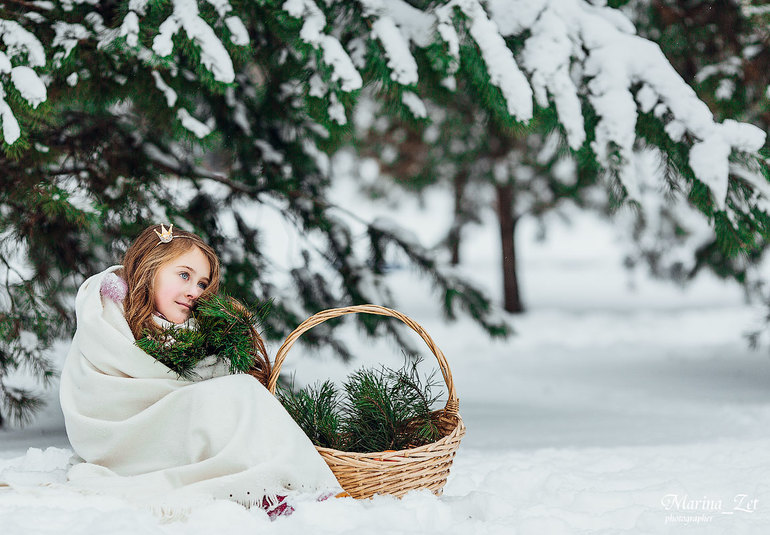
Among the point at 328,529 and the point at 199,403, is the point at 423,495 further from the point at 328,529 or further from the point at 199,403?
the point at 199,403

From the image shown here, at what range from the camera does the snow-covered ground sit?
75.0 inches

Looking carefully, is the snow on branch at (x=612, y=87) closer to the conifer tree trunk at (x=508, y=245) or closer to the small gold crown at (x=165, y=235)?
the small gold crown at (x=165, y=235)

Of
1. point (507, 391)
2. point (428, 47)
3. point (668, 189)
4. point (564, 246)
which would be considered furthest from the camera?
point (564, 246)

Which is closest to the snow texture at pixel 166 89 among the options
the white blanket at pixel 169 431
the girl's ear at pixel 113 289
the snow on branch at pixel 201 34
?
the snow on branch at pixel 201 34

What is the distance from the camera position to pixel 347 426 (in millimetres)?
2426

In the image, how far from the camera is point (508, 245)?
30.7 ft

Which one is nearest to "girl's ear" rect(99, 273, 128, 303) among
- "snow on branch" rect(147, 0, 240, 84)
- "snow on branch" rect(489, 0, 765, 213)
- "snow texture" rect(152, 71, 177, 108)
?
"snow on branch" rect(147, 0, 240, 84)

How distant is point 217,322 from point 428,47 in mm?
1235

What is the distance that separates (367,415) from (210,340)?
1.98 feet

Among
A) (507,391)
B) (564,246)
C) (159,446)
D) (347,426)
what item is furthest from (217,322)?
(564,246)

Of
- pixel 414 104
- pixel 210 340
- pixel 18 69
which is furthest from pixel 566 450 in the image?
pixel 18 69

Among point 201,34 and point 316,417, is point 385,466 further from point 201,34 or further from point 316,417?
point 201,34

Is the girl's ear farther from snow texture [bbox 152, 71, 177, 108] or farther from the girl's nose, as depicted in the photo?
snow texture [bbox 152, 71, 177, 108]

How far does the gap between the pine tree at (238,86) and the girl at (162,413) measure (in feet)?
1.70
